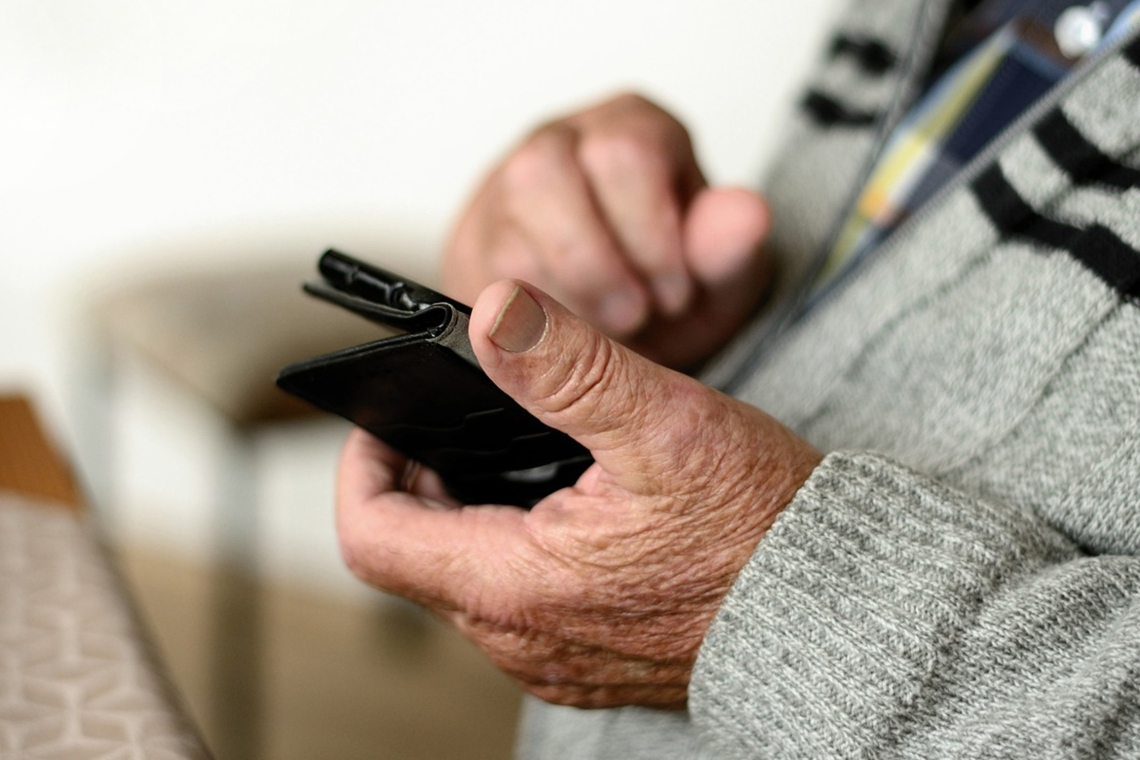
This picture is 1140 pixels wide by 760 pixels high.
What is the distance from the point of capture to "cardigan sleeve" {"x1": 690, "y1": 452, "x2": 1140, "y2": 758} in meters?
0.36

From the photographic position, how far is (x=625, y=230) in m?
0.64

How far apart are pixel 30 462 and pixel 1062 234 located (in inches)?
23.2

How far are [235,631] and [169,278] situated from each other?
1.95 feet

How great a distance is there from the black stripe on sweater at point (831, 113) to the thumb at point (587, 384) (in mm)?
386

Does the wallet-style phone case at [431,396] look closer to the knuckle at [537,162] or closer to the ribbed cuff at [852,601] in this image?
the ribbed cuff at [852,601]

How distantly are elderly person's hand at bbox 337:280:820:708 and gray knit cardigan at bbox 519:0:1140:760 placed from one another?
0.02m

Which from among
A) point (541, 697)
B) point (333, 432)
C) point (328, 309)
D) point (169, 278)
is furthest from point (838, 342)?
point (333, 432)

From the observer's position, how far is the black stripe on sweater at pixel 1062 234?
16.8 inches

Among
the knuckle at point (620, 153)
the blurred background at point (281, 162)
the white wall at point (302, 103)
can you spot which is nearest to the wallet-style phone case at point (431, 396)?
the knuckle at point (620, 153)

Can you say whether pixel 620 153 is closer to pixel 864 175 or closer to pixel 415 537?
pixel 864 175

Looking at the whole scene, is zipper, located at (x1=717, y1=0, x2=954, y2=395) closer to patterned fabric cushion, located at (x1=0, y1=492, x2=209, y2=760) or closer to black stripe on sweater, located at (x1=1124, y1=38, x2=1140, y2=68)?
Answer: black stripe on sweater, located at (x1=1124, y1=38, x2=1140, y2=68)

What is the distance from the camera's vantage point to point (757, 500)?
1.34 feet

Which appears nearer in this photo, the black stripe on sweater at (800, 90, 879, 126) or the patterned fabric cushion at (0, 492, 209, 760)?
the patterned fabric cushion at (0, 492, 209, 760)

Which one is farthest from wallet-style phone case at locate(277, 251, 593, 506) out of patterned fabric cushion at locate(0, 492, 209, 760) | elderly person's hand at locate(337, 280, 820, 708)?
patterned fabric cushion at locate(0, 492, 209, 760)
